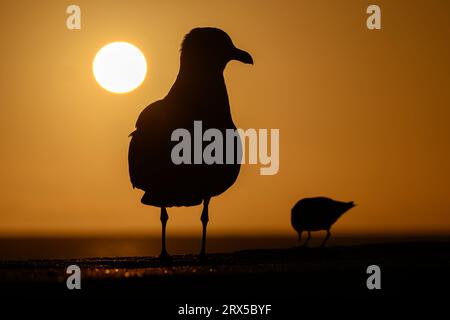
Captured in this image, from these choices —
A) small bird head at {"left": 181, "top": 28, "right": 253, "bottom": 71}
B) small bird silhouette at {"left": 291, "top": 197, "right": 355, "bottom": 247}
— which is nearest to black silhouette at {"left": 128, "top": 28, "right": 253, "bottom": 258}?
small bird head at {"left": 181, "top": 28, "right": 253, "bottom": 71}

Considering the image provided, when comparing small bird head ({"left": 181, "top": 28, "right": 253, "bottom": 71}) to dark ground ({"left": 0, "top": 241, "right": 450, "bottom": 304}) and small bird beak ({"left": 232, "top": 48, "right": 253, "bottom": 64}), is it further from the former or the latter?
dark ground ({"left": 0, "top": 241, "right": 450, "bottom": 304})

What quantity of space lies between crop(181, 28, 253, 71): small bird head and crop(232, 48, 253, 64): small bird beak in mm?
69

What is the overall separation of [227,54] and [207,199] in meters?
1.99

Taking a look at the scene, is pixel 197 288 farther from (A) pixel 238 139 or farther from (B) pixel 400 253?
(B) pixel 400 253

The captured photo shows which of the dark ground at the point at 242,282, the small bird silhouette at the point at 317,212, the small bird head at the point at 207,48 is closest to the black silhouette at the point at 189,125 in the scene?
the small bird head at the point at 207,48

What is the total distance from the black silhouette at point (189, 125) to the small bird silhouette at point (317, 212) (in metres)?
8.62

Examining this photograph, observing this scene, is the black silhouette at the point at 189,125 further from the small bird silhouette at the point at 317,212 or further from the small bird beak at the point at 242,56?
the small bird silhouette at the point at 317,212

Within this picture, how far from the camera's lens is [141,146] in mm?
11781

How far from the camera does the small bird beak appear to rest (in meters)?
12.1

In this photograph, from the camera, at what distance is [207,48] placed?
11789 mm

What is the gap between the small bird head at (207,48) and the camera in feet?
38.5

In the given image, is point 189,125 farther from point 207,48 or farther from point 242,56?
point 242,56

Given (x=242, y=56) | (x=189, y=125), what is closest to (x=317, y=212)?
(x=242, y=56)
